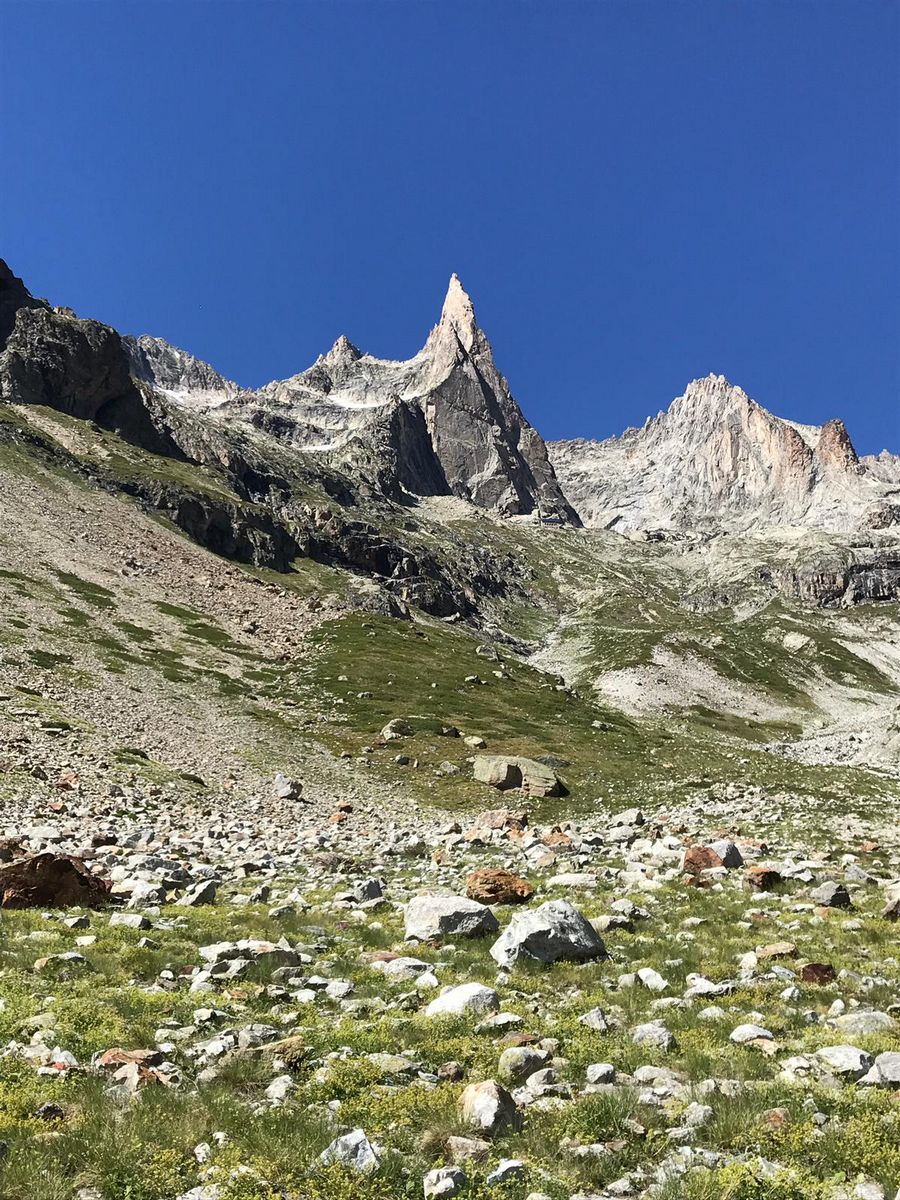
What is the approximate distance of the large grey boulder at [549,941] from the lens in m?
13.2

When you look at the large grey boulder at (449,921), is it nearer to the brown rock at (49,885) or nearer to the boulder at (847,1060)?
the boulder at (847,1060)

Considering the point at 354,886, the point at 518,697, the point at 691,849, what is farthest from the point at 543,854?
the point at 518,697

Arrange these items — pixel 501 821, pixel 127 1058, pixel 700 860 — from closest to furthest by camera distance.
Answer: pixel 127 1058 < pixel 700 860 < pixel 501 821

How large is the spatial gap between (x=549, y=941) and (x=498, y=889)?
5071 mm

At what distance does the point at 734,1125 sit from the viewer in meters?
7.67

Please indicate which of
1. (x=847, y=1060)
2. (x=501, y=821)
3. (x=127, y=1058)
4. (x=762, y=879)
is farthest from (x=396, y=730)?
(x=847, y=1060)

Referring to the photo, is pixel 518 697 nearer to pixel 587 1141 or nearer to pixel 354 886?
pixel 354 886

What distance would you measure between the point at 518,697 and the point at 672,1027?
81712mm

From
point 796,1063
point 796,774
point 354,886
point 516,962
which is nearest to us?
point 796,1063

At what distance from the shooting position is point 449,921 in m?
15.2

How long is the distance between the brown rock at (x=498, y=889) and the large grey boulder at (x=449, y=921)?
245 cm

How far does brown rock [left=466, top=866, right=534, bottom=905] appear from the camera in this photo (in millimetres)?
18125

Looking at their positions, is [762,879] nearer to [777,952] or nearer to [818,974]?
[777,952]

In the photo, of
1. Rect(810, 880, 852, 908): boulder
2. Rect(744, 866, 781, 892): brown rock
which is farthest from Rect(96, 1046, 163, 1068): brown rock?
Rect(744, 866, 781, 892): brown rock
